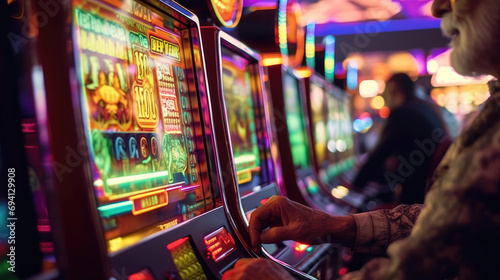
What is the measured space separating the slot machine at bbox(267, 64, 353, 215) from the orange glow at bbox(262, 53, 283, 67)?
1.3 inches

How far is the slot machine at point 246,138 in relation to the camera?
1.64 meters

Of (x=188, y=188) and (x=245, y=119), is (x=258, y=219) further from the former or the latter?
(x=245, y=119)

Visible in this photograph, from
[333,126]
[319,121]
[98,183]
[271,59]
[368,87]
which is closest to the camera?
[98,183]

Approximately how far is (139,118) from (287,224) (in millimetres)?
494

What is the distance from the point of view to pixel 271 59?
263 centimetres

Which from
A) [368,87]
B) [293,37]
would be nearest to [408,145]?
[293,37]

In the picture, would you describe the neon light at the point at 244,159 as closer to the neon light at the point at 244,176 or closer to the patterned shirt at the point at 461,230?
the neon light at the point at 244,176

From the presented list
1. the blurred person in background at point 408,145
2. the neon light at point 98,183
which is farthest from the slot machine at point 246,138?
the blurred person in background at point 408,145

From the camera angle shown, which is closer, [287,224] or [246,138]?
[287,224]

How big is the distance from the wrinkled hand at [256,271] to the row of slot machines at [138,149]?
0.16m

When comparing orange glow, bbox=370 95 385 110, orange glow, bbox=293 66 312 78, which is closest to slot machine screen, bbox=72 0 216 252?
orange glow, bbox=293 66 312 78

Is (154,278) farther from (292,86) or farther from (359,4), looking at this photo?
(359,4)

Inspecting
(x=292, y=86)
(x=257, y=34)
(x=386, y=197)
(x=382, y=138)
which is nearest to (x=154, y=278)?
(x=257, y=34)

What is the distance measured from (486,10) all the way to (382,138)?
2.76 m
